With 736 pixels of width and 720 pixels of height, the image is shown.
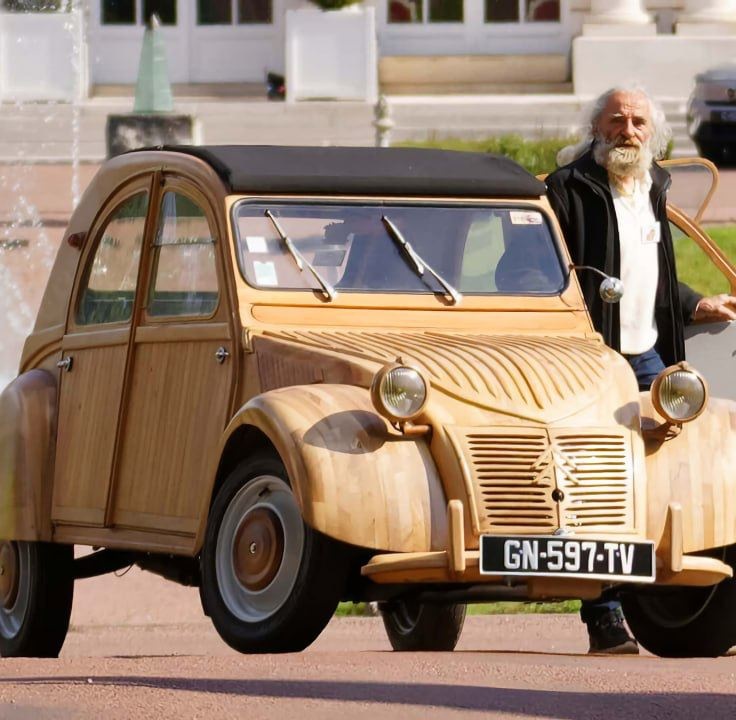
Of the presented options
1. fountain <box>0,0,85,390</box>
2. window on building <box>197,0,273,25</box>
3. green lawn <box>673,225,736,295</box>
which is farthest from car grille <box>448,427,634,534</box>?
window on building <box>197,0,273,25</box>

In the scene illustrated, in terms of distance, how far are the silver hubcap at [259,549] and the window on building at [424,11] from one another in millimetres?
28672

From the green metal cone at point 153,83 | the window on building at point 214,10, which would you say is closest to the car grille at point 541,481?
the green metal cone at point 153,83

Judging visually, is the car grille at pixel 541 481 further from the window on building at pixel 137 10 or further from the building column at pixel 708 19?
the window on building at pixel 137 10

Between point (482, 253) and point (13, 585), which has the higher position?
point (482, 253)

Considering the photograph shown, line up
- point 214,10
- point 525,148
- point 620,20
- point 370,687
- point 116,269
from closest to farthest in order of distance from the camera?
point 370,687 → point 116,269 → point 525,148 → point 620,20 → point 214,10

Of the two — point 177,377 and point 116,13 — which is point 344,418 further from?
point 116,13

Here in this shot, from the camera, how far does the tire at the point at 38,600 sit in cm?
908

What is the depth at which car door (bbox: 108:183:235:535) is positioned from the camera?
7980 millimetres

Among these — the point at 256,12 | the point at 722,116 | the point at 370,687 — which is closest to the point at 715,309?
the point at 370,687

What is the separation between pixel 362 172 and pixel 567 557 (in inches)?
80.0

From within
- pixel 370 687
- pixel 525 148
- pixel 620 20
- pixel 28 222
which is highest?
pixel 370 687

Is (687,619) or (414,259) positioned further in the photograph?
(414,259)

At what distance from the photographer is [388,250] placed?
27.6 ft

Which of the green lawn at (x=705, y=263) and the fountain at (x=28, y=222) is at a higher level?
the green lawn at (x=705, y=263)
